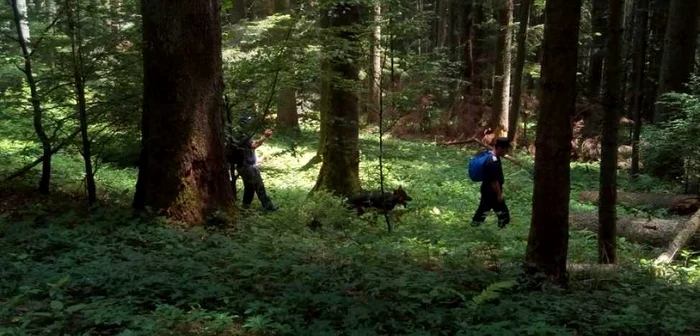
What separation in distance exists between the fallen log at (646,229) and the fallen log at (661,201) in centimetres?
A: 164

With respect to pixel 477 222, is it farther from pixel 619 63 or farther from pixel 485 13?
pixel 485 13

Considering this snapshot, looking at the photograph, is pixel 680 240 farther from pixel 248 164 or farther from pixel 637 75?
pixel 637 75

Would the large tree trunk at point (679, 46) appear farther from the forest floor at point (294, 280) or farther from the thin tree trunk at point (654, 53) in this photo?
the forest floor at point (294, 280)

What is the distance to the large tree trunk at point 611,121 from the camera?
688 centimetres

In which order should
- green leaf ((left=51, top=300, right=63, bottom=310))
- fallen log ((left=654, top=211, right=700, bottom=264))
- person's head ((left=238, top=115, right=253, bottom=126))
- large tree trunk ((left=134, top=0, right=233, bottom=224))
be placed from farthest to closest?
person's head ((left=238, top=115, right=253, bottom=126)) < fallen log ((left=654, top=211, right=700, bottom=264)) < large tree trunk ((left=134, top=0, right=233, bottom=224)) < green leaf ((left=51, top=300, right=63, bottom=310))

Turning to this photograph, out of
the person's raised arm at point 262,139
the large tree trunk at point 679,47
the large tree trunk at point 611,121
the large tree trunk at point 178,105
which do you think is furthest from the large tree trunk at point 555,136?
the large tree trunk at point 679,47

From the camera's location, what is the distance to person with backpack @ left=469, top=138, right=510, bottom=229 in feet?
31.1

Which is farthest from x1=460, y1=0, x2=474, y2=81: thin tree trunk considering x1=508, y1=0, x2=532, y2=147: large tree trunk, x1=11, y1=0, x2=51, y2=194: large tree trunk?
x1=11, y1=0, x2=51, y2=194: large tree trunk

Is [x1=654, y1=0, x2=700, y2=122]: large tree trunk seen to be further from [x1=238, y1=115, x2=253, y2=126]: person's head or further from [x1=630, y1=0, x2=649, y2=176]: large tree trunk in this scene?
[x1=238, y1=115, x2=253, y2=126]: person's head

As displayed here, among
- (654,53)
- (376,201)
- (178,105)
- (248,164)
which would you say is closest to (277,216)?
(248,164)

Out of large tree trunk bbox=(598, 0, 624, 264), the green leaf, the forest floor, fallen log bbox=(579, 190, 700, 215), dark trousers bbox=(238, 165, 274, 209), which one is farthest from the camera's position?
fallen log bbox=(579, 190, 700, 215)

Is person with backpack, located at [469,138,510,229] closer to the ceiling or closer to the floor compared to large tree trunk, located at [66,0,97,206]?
closer to the floor

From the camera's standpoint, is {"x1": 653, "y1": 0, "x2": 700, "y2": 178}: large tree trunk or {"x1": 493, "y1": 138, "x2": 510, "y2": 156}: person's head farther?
{"x1": 653, "y1": 0, "x2": 700, "y2": 178}: large tree trunk

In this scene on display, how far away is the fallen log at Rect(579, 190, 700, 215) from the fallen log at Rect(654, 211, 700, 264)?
2335 mm
